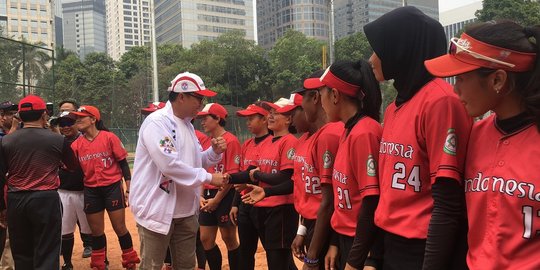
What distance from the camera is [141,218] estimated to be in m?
3.92

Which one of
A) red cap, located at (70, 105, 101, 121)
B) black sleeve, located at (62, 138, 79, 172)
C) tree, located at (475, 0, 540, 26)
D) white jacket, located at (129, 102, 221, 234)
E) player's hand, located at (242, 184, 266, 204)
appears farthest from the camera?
tree, located at (475, 0, 540, 26)

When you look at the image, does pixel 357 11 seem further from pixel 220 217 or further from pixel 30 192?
pixel 30 192

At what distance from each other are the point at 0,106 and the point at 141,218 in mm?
3505

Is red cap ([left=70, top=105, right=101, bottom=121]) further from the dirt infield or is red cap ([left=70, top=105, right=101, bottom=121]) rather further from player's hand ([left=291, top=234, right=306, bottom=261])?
player's hand ([left=291, top=234, right=306, bottom=261])

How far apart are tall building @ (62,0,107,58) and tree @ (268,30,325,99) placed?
102252 mm

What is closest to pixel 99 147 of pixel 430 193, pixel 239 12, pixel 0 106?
pixel 0 106

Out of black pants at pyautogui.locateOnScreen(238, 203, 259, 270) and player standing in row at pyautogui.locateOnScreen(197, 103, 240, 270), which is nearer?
black pants at pyautogui.locateOnScreen(238, 203, 259, 270)

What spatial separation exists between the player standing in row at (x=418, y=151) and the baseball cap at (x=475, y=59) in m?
0.15

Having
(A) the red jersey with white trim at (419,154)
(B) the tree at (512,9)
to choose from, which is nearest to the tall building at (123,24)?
(B) the tree at (512,9)

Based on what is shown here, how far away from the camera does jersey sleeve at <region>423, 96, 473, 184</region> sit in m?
1.82

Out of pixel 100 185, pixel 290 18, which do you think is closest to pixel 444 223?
pixel 100 185

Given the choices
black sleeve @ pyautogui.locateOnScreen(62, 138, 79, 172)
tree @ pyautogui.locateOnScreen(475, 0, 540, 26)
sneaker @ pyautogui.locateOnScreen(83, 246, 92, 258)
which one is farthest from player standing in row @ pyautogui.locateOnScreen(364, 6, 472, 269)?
tree @ pyautogui.locateOnScreen(475, 0, 540, 26)

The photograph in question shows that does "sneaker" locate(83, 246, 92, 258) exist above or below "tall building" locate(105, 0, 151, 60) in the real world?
below

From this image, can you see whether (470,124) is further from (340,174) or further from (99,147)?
(99,147)
